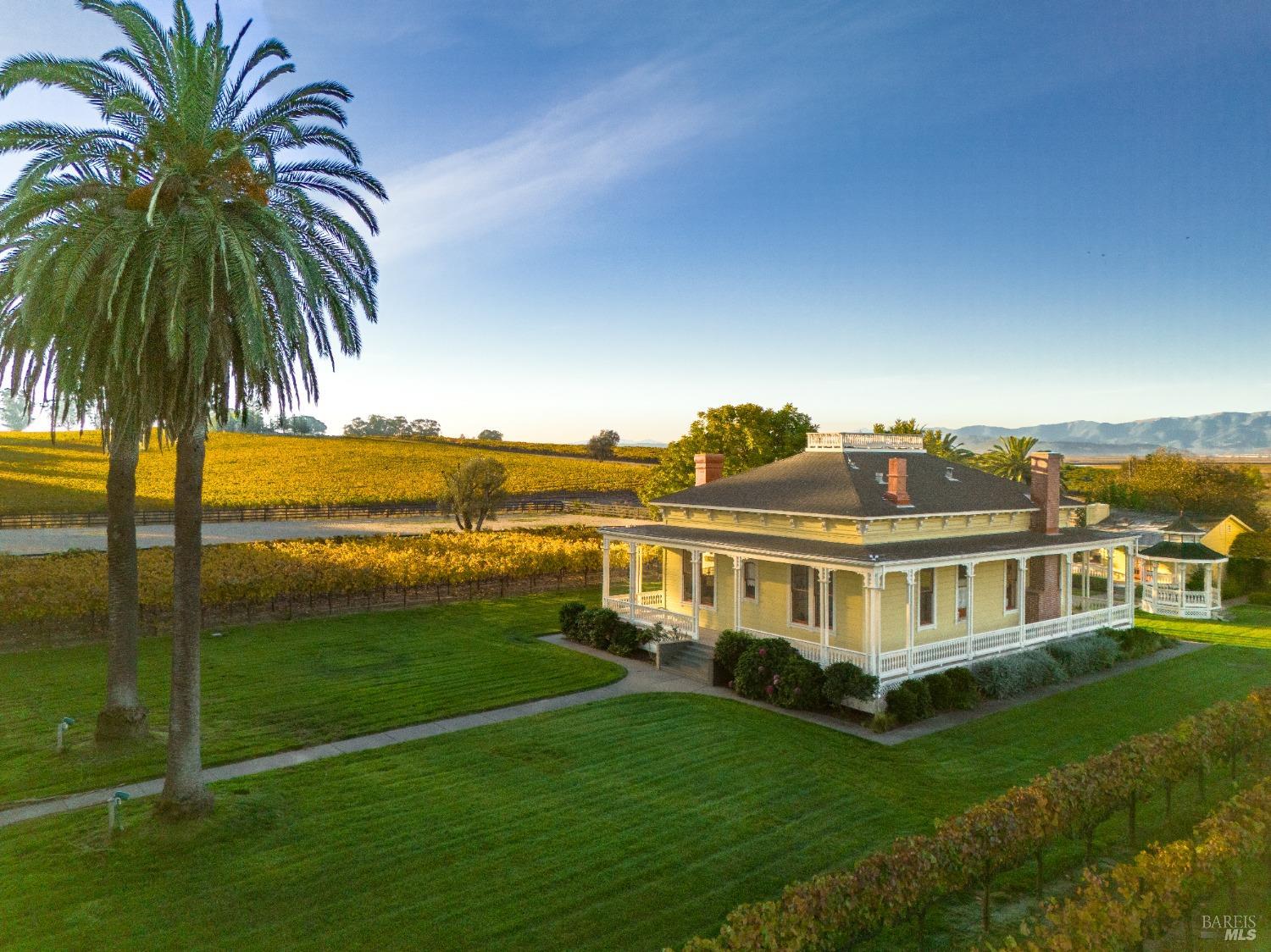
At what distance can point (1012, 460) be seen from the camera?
66938 millimetres

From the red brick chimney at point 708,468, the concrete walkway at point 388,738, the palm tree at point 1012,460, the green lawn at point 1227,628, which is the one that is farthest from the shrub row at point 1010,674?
the palm tree at point 1012,460

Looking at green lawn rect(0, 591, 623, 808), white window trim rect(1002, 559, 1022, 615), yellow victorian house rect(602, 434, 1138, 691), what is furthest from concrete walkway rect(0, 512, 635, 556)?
white window trim rect(1002, 559, 1022, 615)

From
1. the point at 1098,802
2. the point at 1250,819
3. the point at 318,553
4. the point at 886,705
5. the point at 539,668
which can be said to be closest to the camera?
the point at 1250,819

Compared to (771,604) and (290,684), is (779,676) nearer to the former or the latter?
(771,604)

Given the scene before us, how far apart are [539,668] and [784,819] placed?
12040 mm

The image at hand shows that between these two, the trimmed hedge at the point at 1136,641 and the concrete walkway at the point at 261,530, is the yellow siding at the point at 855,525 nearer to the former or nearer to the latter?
the trimmed hedge at the point at 1136,641

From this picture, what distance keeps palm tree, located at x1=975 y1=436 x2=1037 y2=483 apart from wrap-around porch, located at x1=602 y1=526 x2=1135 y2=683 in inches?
1541

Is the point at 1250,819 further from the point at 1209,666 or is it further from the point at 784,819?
the point at 1209,666

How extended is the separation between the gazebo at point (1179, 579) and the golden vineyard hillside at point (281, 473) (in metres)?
64.1

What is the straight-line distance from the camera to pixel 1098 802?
37.9 ft

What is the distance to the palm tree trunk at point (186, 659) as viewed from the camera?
43.2 ft

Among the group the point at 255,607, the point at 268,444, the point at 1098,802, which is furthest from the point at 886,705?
the point at 268,444

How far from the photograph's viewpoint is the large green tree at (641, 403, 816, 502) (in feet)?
151

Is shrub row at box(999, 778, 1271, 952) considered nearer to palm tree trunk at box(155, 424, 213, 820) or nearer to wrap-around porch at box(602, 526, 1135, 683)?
wrap-around porch at box(602, 526, 1135, 683)
